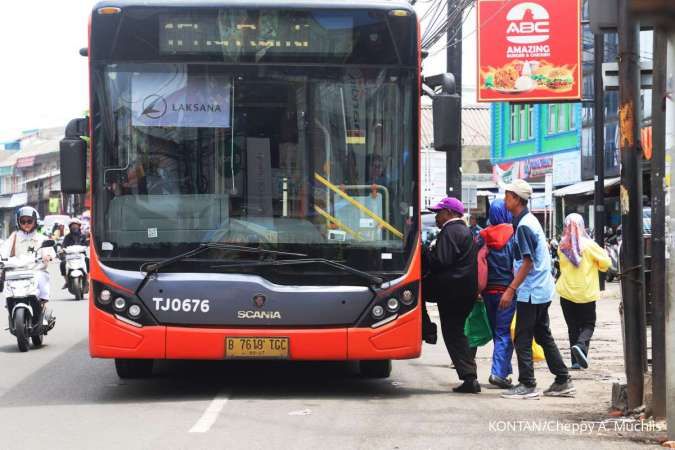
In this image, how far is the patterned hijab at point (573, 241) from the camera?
1148cm

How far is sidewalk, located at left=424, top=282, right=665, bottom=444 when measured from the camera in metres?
7.64

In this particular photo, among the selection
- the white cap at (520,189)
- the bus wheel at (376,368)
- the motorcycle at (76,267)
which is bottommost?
the motorcycle at (76,267)

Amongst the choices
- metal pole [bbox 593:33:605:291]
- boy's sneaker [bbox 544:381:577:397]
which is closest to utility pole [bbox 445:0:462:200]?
metal pole [bbox 593:33:605:291]

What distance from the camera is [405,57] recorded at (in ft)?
29.7

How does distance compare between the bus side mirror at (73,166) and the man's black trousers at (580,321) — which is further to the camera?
the man's black trousers at (580,321)

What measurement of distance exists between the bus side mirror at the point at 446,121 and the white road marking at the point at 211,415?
269 cm

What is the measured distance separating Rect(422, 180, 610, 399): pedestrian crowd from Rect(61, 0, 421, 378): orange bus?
29.7 inches

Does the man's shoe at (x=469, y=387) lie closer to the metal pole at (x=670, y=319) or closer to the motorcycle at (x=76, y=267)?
the metal pole at (x=670, y=319)

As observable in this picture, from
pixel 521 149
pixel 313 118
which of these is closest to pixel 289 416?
pixel 313 118

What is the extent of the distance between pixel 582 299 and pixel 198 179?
4606 millimetres

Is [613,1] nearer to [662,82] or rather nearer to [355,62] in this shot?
[662,82]

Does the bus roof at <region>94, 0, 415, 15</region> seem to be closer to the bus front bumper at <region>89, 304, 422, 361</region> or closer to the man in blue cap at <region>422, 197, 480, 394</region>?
the man in blue cap at <region>422, 197, 480, 394</region>

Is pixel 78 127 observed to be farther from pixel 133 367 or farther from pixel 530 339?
pixel 530 339

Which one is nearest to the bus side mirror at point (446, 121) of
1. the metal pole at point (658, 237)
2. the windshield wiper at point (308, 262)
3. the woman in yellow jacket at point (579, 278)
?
the windshield wiper at point (308, 262)
